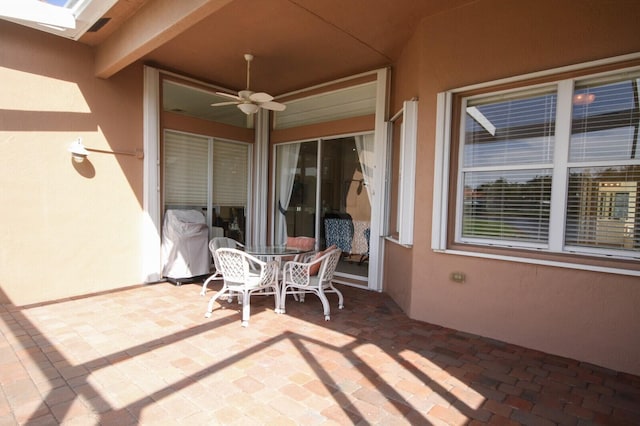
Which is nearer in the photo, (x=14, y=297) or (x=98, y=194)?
(x=14, y=297)

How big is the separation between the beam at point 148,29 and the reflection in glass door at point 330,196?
293 cm

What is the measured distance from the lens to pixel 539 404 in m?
2.25

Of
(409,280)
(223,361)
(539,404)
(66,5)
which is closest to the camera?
(539,404)

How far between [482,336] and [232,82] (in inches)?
208

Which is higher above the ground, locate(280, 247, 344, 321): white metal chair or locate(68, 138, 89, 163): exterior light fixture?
locate(68, 138, 89, 163): exterior light fixture

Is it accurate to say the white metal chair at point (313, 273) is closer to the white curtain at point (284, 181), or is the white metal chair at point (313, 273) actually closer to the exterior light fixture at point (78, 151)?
the white curtain at point (284, 181)

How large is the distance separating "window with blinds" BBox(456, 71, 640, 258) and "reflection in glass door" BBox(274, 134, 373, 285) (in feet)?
6.23

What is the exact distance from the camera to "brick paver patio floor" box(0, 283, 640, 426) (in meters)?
2.09

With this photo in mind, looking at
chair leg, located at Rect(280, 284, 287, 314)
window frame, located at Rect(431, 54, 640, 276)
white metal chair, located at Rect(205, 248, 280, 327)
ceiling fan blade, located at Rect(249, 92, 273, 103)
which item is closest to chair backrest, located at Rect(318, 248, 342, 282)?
chair leg, located at Rect(280, 284, 287, 314)

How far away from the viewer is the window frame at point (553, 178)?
2.80 meters

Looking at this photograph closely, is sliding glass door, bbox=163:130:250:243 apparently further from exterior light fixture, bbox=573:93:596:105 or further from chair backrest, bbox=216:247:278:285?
exterior light fixture, bbox=573:93:596:105

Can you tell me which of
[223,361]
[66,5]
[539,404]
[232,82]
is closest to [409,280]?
[539,404]

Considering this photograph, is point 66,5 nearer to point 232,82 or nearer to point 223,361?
point 232,82

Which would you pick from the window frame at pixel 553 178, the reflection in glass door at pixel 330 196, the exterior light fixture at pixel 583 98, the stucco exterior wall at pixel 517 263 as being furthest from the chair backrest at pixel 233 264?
the exterior light fixture at pixel 583 98
